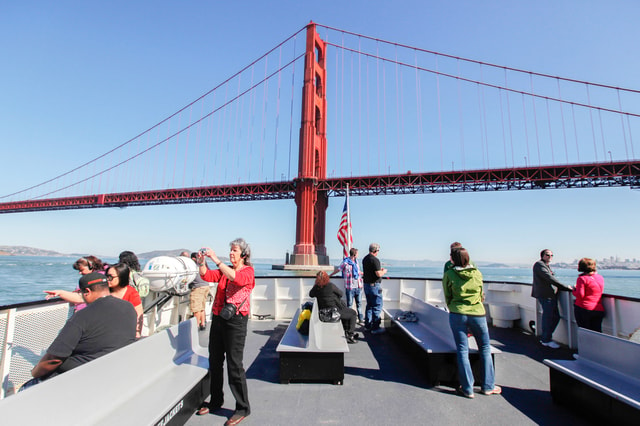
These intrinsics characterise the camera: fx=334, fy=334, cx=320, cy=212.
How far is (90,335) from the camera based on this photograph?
2100 millimetres

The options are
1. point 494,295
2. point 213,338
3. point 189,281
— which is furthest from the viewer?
point 494,295

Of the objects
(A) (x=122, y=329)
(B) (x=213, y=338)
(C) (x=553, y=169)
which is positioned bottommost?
(B) (x=213, y=338)

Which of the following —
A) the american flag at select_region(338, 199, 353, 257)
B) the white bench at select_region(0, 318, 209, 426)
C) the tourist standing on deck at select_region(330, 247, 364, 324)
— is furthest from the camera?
the american flag at select_region(338, 199, 353, 257)

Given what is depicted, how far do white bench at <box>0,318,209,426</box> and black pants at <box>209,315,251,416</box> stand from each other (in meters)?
0.11

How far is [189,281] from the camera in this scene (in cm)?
539

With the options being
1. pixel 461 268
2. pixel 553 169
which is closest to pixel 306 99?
pixel 553 169

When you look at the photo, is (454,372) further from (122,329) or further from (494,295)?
(494,295)

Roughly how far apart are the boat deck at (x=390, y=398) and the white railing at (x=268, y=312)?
972 millimetres

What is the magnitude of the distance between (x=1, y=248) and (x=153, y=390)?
529 feet

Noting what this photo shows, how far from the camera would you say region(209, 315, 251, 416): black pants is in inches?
106

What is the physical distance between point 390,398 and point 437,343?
0.98 m

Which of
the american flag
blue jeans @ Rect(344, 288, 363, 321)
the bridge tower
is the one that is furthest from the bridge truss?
blue jeans @ Rect(344, 288, 363, 321)

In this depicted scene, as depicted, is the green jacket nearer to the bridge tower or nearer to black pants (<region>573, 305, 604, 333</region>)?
black pants (<region>573, 305, 604, 333</region>)

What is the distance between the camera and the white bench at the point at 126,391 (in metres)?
1.54
